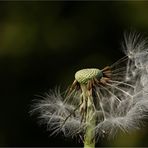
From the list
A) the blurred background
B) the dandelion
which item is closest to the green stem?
the dandelion

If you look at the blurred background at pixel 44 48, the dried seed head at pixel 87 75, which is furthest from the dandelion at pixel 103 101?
the blurred background at pixel 44 48

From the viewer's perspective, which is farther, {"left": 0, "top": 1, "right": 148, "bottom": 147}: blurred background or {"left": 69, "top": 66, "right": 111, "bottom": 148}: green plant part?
{"left": 0, "top": 1, "right": 148, "bottom": 147}: blurred background

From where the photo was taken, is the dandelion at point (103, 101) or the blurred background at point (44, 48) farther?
the blurred background at point (44, 48)

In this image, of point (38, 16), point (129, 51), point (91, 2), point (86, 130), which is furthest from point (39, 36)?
point (86, 130)

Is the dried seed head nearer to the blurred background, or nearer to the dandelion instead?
the dandelion

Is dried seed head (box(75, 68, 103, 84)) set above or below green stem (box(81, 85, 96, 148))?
above

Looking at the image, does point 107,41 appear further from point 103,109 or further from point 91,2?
point 103,109

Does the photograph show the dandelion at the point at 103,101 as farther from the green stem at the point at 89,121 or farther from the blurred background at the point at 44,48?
the blurred background at the point at 44,48

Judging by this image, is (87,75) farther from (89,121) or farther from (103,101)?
(103,101)
